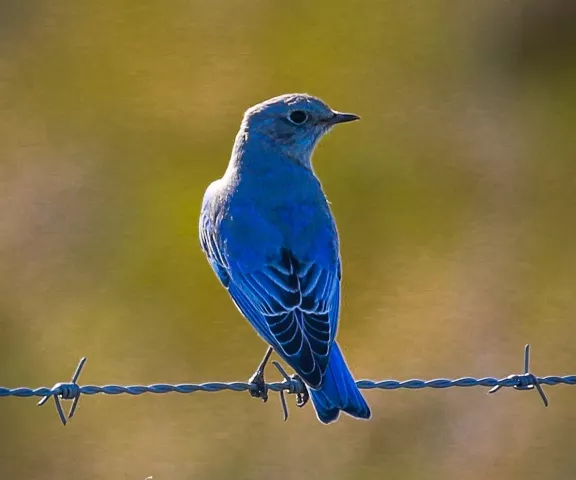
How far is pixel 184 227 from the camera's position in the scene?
41.7 ft

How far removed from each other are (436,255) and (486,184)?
3.76 feet

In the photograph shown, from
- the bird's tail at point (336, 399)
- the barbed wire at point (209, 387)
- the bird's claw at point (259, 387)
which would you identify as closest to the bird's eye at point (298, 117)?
the bird's claw at point (259, 387)

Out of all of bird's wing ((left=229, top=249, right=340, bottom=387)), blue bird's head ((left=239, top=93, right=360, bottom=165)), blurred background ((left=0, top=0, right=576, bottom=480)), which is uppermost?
blue bird's head ((left=239, top=93, right=360, bottom=165))

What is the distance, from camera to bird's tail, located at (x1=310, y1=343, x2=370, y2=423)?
628 cm

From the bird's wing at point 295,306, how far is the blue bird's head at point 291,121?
1.06m

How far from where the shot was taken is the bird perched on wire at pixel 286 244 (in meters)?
6.45

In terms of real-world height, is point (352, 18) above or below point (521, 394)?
above

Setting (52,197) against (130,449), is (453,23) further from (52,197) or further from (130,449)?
(130,449)

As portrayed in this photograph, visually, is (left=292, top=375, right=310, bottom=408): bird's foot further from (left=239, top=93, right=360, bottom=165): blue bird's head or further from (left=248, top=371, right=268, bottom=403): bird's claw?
(left=239, top=93, right=360, bottom=165): blue bird's head

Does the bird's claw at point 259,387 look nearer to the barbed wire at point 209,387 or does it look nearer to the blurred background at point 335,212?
the barbed wire at point 209,387

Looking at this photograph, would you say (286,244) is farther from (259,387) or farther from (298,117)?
(298,117)

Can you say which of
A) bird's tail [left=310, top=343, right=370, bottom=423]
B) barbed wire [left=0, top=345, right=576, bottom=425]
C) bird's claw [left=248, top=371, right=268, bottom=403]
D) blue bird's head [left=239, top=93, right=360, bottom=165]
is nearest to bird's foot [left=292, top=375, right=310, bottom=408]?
bird's claw [left=248, top=371, right=268, bottom=403]

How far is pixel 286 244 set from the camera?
717 centimetres

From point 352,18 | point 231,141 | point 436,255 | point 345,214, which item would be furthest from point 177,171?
point 352,18
